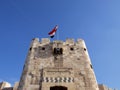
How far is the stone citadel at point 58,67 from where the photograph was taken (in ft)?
43.2

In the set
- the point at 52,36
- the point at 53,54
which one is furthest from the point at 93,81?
the point at 52,36

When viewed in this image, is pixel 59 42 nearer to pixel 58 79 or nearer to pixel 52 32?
pixel 52 32

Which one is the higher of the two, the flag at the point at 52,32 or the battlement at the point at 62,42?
the flag at the point at 52,32

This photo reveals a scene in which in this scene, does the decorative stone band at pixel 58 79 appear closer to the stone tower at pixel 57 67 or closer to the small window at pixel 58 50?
the stone tower at pixel 57 67

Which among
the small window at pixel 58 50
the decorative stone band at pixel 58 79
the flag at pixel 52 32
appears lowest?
the decorative stone band at pixel 58 79

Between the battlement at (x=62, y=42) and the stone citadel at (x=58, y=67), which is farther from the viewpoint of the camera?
the battlement at (x=62, y=42)

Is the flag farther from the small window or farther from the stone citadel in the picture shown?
the small window

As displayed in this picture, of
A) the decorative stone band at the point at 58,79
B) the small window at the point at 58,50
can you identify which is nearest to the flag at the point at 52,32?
the small window at the point at 58,50

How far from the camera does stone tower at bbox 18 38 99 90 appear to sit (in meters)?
13.2

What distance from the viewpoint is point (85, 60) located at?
15289 millimetres

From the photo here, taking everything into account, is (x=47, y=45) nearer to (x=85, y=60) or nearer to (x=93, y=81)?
(x=85, y=60)

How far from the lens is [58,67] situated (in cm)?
1437

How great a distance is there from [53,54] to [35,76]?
2868mm

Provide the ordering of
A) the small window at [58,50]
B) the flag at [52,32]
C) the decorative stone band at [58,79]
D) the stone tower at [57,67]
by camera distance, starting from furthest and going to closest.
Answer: the flag at [52,32] < the small window at [58,50] < the decorative stone band at [58,79] < the stone tower at [57,67]
